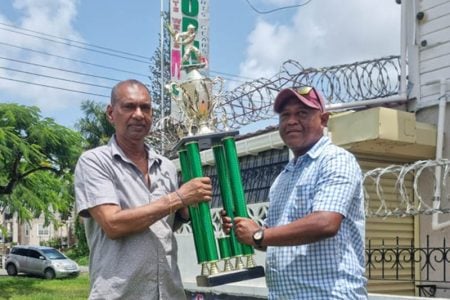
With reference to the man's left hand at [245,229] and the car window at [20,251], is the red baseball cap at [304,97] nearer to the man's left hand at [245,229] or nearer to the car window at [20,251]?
the man's left hand at [245,229]

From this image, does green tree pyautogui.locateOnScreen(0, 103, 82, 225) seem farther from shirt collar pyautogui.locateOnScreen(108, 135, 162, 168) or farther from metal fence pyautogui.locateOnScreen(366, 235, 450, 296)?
shirt collar pyautogui.locateOnScreen(108, 135, 162, 168)

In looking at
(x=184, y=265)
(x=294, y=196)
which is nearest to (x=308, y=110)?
(x=294, y=196)

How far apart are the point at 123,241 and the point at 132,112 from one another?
0.54 metres

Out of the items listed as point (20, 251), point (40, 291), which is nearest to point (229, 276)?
point (40, 291)

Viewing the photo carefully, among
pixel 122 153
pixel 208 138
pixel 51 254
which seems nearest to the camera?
pixel 122 153

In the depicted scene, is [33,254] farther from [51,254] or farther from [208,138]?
[208,138]

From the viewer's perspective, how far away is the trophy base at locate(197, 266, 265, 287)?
2650mm

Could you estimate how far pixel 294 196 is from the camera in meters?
2.42

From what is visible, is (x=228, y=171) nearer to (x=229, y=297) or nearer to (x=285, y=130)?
(x=285, y=130)

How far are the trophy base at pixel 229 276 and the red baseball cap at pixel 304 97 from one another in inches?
29.3

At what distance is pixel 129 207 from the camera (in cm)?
257

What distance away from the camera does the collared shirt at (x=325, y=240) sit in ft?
7.47

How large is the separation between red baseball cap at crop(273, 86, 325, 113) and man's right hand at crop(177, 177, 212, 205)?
44 centimetres

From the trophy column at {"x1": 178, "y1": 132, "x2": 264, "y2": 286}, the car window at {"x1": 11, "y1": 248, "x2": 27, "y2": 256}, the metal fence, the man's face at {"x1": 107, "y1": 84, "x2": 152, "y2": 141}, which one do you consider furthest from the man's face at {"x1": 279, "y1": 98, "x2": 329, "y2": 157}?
the car window at {"x1": 11, "y1": 248, "x2": 27, "y2": 256}
